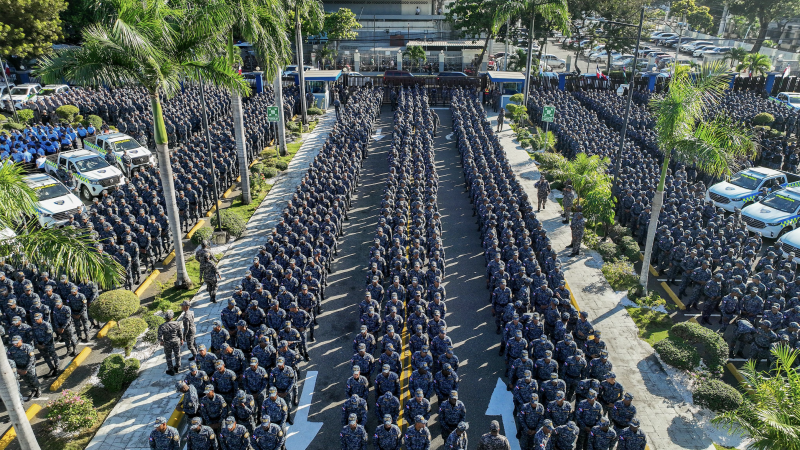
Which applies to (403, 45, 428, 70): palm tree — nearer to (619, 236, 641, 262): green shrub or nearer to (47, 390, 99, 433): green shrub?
(619, 236, 641, 262): green shrub

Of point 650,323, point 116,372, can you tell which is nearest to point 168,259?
point 116,372

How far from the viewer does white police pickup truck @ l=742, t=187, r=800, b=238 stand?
1778 cm

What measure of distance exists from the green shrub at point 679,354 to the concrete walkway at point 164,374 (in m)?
10.2

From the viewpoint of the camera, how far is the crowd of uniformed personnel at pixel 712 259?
12.2m

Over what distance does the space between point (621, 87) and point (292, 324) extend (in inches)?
1374

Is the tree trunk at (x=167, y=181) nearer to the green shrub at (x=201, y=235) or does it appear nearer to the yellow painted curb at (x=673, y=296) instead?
the green shrub at (x=201, y=235)

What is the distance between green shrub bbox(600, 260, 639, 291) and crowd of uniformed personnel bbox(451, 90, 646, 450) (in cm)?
179

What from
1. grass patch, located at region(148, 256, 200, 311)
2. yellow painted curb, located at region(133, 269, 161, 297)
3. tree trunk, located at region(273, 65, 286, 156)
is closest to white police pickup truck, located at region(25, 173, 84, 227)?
yellow painted curb, located at region(133, 269, 161, 297)

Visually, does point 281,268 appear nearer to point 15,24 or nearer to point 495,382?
point 495,382

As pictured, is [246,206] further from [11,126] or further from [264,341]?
[11,126]

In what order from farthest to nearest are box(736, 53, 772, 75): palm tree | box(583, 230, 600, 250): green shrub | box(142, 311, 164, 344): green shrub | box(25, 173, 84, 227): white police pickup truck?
box(736, 53, 772, 75): palm tree
box(583, 230, 600, 250): green shrub
box(25, 173, 84, 227): white police pickup truck
box(142, 311, 164, 344): green shrub

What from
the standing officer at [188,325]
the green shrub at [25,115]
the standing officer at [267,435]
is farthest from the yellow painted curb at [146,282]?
the green shrub at [25,115]

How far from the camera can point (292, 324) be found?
12.0 m

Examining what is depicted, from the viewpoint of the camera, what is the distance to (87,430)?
1020 centimetres
